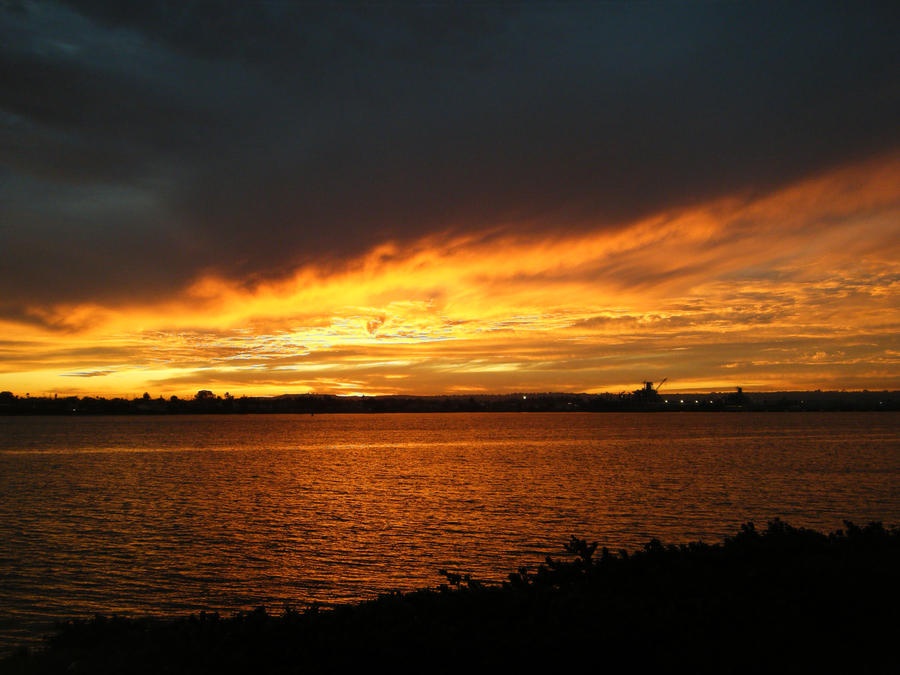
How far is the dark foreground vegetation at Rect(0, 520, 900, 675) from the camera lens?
11.7 metres

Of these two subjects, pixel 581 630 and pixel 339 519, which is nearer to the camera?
pixel 581 630

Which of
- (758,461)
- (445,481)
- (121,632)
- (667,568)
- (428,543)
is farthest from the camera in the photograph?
(758,461)

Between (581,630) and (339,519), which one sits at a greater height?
(581,630)

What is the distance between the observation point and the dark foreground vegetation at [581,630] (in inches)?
460

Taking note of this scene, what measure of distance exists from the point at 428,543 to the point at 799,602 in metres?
24.5

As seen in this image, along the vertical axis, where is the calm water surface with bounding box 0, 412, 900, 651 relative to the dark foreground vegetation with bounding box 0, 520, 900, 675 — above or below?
below

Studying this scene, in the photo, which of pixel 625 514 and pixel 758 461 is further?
pixel 758 461

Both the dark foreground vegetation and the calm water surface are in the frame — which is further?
the calm water surface

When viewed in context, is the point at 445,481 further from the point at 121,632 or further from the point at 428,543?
the point at 121,632

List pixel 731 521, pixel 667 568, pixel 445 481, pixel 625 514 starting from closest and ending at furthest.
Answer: pixel 667 568 → pixel 731 521 → pixel 625 514 → pixel 445 481

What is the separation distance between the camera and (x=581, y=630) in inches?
487

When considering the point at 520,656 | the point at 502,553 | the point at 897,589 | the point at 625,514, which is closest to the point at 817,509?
the point at 625,514

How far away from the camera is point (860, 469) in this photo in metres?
71.9

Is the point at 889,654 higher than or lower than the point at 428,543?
higher
